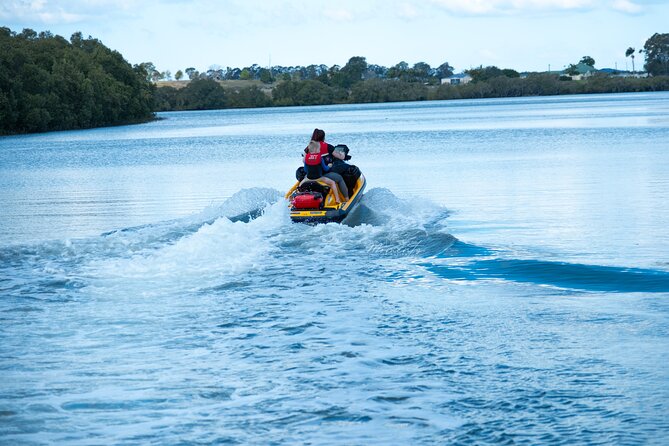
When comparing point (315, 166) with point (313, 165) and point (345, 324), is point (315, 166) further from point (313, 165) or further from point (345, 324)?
point (345, 324)

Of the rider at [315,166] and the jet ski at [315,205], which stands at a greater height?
the rider at [315,166]

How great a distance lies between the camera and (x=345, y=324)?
10.6 metres

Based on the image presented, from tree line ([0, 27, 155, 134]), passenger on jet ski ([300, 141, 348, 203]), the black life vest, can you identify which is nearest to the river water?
passenger on jet ski ([300, 141, 348, 203])

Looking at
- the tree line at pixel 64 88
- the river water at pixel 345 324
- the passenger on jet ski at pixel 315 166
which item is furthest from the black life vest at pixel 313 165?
the tree line at pixel 64 88

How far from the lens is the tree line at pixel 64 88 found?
91812mm

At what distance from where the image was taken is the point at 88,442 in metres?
7.31

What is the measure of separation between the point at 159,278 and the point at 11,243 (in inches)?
211

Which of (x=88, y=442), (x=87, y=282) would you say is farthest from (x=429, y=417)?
(x=87, y=282)

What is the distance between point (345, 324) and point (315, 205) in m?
6.73

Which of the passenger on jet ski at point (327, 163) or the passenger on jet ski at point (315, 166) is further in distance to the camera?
the passenger on jet ski at point (327, 163)

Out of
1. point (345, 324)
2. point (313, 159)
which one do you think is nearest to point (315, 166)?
point (313, 159)

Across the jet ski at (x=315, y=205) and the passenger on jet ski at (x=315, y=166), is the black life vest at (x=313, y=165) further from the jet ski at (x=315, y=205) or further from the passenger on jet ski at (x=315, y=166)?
the jet ski at (x=315, y=205)

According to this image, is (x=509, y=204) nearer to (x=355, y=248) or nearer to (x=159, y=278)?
(x=355, y=248)

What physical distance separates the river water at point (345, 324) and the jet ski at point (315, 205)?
0.43 meters
